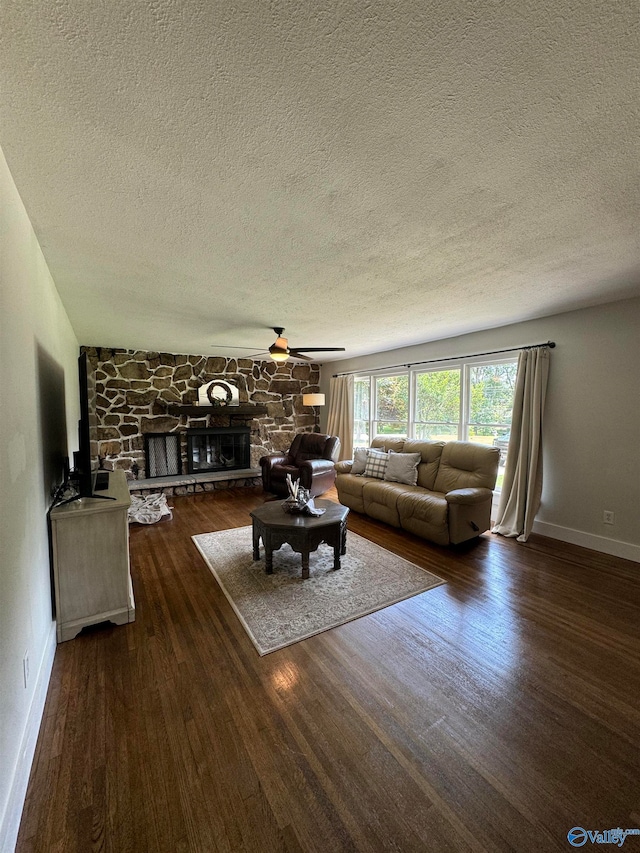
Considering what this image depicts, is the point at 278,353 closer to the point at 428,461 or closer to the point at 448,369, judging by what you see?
the point at 428,461

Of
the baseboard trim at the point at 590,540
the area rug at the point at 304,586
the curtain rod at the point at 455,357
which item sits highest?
the curtain rod at the point at 455,357

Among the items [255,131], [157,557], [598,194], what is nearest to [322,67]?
[255,131]

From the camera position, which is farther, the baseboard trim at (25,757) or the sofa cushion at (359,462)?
the sofa cushion at (359,462)

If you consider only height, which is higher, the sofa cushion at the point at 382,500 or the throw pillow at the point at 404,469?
the throw pillow at the point at 404,469

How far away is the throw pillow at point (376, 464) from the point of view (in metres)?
4.50

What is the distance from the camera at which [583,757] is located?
1.39m

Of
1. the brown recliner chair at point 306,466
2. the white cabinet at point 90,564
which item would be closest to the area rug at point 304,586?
the white cabinet at point 90,564

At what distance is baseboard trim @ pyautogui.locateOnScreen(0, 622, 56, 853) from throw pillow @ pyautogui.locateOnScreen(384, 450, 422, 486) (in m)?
3.51

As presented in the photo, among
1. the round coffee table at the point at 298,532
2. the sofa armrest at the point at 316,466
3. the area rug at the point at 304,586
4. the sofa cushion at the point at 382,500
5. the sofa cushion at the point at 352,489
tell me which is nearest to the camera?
the area rug at the point at 304,586

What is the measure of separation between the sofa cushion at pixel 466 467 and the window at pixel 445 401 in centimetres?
53

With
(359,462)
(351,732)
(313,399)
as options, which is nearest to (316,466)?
(359,462)

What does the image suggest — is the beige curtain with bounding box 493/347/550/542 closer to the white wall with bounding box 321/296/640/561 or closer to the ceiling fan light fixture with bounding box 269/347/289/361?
the white wall with bounding box 321/296/640/561

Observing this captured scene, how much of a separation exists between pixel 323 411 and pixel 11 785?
6468 millimetres

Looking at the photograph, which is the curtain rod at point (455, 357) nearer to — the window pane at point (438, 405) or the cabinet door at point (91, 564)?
the window pane at point (438, 405)
